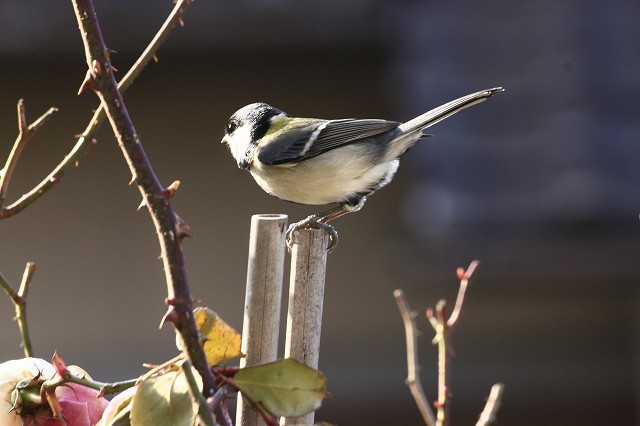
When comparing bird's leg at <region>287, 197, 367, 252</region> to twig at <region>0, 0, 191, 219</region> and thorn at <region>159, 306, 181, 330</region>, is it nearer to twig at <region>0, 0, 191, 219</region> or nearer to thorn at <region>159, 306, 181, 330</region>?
twig at <region>0, 0, 191, 219</region>

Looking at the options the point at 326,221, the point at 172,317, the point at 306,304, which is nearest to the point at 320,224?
the point at 326,221

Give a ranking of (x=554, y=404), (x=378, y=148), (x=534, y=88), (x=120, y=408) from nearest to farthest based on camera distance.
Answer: (x=120, y=408) < (x=378, y=148) < (x=534, y=88) < (x=554, y=404)

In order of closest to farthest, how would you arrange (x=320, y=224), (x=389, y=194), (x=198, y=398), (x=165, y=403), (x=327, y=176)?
(x=198, y=398)
(x=165, y=403)
(x=320, y=224)
(x=327, y=176)
(x=389, y=194)

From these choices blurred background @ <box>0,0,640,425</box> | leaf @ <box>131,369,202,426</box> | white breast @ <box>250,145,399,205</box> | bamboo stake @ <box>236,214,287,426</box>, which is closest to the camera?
leaf @ <box>131,369,202,426</box>

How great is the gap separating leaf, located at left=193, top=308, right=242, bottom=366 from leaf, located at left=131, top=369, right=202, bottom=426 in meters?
0.08

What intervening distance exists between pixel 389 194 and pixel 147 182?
17.3ft

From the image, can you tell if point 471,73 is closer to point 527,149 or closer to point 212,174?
point 527,149

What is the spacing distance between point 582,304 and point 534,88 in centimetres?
152

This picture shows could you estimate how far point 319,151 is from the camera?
2.90 m

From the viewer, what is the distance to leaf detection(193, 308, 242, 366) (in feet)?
3.35

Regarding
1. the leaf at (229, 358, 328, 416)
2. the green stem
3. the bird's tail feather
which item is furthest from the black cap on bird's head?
the green stem

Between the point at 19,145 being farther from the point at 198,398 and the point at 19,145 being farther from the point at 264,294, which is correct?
the point at 198,398

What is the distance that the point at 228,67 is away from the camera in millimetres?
5852

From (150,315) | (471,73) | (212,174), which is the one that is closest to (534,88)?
(471,73)
